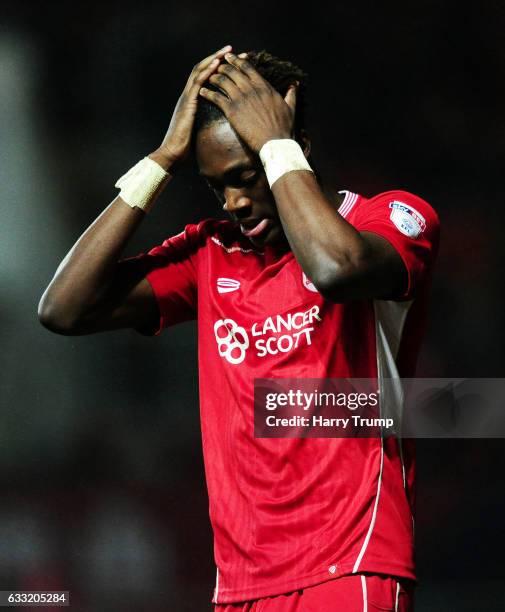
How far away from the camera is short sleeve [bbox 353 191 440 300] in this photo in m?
1.78

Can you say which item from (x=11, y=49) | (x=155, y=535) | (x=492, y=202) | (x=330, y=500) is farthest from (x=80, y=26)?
(x=330, y=500)

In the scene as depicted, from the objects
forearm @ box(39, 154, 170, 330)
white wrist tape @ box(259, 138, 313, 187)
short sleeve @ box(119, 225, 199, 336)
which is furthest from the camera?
short sleeve @ box(119, 225, 199, 336)

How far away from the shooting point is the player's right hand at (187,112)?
196 centimetres

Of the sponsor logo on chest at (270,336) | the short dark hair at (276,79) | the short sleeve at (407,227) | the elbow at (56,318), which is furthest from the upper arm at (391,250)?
the elbow at (56,318)

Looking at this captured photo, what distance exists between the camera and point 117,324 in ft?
6.89

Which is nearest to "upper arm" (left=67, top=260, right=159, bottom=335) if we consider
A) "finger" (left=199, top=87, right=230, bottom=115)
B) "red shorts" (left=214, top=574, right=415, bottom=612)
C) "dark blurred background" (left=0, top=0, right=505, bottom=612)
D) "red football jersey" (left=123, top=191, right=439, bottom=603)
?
"red football jersey" (left=123, top=191, right=439, bottom=603)

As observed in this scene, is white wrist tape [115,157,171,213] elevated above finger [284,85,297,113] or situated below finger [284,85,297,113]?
below

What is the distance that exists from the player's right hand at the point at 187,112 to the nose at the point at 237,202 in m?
0.16

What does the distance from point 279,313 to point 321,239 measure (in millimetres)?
258

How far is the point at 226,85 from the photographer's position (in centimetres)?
192

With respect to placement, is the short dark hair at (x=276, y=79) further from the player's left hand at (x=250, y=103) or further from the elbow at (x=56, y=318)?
the elbow at (x=56, y=318)

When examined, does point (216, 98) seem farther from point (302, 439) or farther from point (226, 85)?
point (302, 439)

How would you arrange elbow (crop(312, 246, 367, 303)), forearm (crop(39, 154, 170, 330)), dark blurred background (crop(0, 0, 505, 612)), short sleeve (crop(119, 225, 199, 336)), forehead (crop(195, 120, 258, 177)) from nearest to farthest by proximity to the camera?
elbow (crop(312, 246, 367, 303)), forehead (crop(195, 120, 258, 177)), forearm (crop(39, 154, 170, 330)), short sleeve (crop(119, 225, 199, 336)), dark blurred background (crop(0, 0, 505, 612))

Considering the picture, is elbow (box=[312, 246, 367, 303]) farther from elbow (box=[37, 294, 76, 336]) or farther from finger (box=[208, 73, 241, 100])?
elbow (box=[37, 294, 76, 336])
